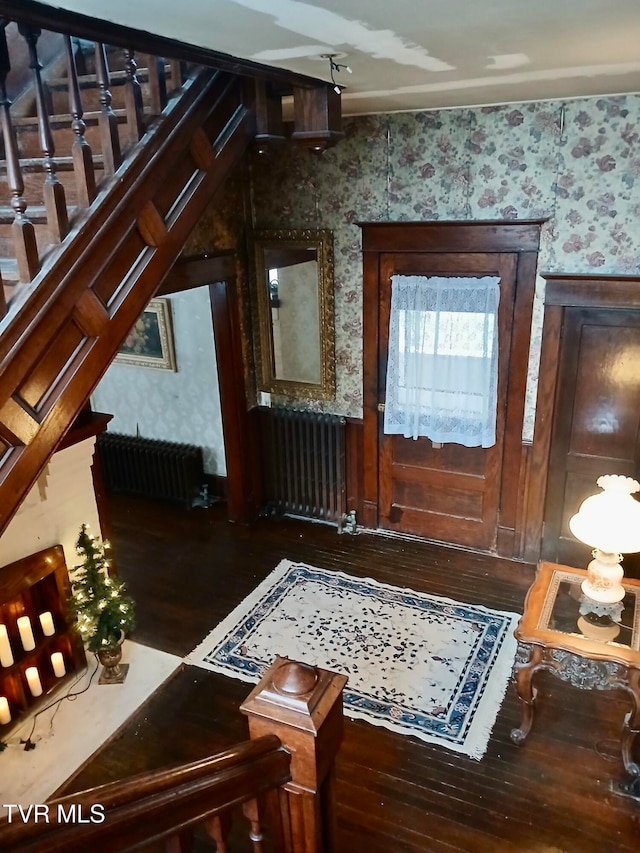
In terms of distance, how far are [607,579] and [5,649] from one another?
2889 mm

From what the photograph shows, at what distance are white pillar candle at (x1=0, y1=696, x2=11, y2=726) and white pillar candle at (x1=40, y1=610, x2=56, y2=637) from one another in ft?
1.14

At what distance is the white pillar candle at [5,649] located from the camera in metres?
3.11

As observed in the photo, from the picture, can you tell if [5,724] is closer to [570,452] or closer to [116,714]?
[116,714]

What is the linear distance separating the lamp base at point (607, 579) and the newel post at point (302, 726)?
2032 mm

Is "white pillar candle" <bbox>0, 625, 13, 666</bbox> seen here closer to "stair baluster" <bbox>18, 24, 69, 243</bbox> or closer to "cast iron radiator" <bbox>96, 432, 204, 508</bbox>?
"stair baluster" <bbox>18, 24, 69, 243</bbox>

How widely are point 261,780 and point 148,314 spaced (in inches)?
181

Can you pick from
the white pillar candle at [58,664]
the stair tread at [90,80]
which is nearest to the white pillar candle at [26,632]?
the white pillar candle at [58,664]

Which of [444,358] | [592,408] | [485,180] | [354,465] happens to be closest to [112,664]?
[354,465]

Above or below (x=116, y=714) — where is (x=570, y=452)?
above

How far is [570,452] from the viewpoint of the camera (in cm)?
422

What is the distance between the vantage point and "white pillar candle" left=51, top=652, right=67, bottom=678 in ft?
11.3

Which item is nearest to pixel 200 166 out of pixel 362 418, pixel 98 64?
pixel 98 64

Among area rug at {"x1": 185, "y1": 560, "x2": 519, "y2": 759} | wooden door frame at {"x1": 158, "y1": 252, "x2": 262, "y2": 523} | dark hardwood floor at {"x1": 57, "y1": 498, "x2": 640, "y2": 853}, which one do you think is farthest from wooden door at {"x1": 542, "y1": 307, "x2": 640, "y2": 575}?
wooden door frame at {"x1": 158, "y1": 252, "x2": 262, "y2": 523}

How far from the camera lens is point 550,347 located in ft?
13.2
